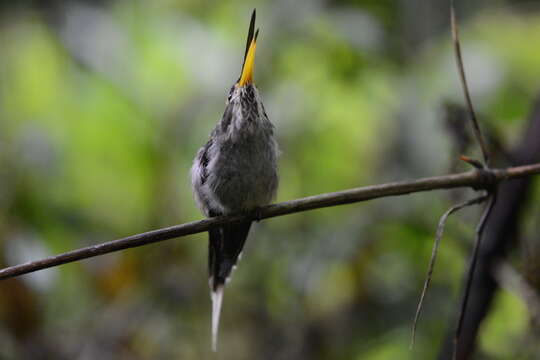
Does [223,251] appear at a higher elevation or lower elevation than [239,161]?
lower

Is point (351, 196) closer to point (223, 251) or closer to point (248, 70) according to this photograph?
point (248, 70)

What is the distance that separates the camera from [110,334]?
419cm

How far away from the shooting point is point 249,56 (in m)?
2.71

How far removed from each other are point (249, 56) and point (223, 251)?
111cm

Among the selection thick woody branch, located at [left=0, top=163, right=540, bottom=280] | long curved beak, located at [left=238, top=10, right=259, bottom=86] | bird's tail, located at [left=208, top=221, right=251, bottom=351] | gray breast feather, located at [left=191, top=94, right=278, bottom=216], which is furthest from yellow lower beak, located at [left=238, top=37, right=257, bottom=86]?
thick woody branch, located at [left=0, top=163, right=540, bottom=280]

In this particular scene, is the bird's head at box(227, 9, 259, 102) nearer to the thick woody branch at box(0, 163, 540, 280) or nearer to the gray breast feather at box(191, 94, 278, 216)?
the gray breast feather at box(191, 94, 278, 216)

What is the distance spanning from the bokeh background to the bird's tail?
67cm

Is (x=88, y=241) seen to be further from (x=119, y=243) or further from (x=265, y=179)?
(x=119, y=243)

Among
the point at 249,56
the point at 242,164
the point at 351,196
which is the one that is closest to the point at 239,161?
the point at 242,164

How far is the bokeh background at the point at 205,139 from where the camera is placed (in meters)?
3.88

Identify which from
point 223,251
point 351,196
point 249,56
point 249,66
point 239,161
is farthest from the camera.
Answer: point 223,251

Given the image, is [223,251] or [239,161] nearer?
[239,161]

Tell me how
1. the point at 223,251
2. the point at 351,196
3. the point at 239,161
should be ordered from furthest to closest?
the point at 223,251
the point at 239,161
the point at 351,196

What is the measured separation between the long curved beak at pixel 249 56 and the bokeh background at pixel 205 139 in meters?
1.24
